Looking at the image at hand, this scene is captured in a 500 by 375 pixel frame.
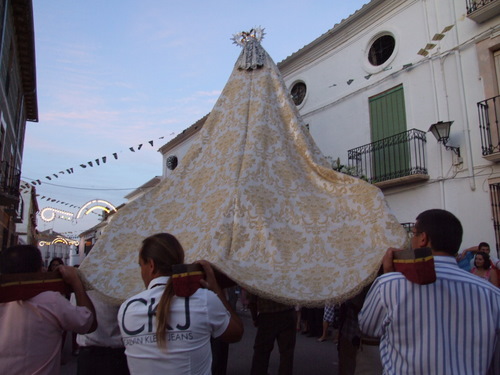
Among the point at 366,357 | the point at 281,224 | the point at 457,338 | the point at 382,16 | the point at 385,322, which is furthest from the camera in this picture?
the point at 382,16

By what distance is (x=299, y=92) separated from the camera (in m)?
12.8

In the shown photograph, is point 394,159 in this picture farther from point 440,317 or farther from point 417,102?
point 440,317

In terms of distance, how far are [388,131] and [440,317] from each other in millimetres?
8852

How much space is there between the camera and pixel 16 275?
1979mm

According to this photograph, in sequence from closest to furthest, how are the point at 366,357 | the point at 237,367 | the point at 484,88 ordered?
the point at 366,357
the point at 237,367
the point at 484,88

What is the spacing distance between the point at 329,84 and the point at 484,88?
14.1 ft

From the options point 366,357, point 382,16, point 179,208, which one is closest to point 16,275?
point 179,208

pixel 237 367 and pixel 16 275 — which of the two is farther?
pixel 237 367

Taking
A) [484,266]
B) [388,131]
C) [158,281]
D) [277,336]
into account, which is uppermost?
[388,131]

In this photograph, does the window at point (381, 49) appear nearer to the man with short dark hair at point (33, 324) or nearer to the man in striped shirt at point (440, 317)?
the man in striped shirt at point (440, 317)

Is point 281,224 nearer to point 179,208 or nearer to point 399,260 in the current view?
point 179,208

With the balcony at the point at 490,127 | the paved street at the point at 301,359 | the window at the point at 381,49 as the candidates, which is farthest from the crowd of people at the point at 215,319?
the window at the point at 381,49

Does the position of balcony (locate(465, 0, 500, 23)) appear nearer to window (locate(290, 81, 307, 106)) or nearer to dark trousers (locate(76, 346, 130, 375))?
window (locate(290, 81, 307, 106))

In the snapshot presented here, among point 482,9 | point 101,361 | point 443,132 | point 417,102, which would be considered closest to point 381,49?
point 417,102
